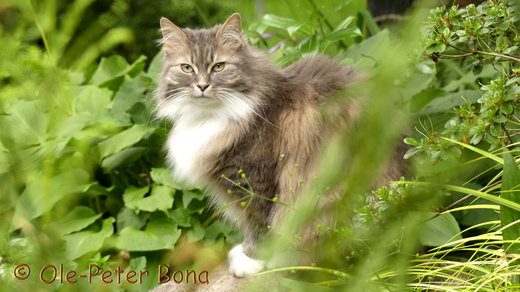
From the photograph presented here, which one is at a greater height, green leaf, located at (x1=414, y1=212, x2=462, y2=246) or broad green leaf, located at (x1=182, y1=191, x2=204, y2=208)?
broad green leaf, located at (x1=182, y1=191, x2=204, y2=208)

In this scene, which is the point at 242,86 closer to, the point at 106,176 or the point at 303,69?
the point at 303,69

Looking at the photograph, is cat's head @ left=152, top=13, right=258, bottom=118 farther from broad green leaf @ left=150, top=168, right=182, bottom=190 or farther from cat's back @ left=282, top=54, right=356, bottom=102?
broad green leaf @ left=150, top=168, right=182, bottom=190

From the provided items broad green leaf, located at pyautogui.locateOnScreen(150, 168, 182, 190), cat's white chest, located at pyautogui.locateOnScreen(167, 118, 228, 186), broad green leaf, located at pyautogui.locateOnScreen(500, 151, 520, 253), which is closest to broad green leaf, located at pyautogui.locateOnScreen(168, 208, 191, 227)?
broad green leaf, located at pyautogui.locateOnScreen(150, 168, 182, 190)

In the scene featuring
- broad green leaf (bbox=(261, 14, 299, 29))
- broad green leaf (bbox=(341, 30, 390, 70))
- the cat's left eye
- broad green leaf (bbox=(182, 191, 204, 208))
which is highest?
the cat's left eye

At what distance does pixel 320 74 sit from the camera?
8.57 ft

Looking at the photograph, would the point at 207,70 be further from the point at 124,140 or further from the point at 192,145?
the point at 124,140

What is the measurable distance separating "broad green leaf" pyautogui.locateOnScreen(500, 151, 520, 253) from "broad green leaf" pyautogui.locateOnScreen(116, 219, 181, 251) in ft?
5.19

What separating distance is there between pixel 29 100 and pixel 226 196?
1.69 meters

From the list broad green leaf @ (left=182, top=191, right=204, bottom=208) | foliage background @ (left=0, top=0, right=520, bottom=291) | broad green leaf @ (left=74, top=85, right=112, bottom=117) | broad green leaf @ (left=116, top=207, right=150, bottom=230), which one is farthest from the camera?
broad green leaf @ (left=74, top=85, right=112, bottom=117)

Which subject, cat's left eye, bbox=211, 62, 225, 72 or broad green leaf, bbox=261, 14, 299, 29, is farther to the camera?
broad green leaf, bbox=261, 14, 299, 29

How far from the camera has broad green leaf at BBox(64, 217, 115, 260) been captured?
288 centimetres

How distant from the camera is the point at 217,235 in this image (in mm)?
3131

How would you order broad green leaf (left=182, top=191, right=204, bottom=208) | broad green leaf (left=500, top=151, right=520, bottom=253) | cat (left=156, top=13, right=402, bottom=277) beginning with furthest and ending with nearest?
broad green leaf (left=182, top=191, right=204, bottom=208) < cat (left=156, top=13, right=402, bottom=277) < broad green leaf (left=500, top=151, right=520, bottom=253)

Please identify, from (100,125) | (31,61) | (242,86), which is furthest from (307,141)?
(31,61)
